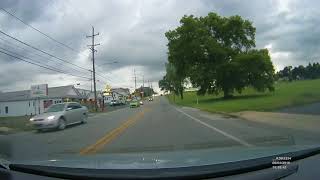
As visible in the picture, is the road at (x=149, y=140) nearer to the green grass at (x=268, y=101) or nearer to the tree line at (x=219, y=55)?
the green grass at (x=268, y=101)

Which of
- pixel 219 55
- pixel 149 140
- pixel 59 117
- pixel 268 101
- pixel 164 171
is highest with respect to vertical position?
pixel 219 55

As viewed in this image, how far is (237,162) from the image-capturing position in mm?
4641

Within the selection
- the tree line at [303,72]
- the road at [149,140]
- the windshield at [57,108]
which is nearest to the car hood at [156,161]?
the road at [149,140]

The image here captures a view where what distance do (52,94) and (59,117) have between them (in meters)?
79.4

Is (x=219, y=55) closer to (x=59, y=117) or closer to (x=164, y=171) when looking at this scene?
(x=59, y=117)

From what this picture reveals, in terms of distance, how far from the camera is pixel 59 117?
2706 centimetres

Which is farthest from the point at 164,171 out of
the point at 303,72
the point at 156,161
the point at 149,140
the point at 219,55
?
the point at 303,72

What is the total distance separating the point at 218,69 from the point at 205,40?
188 inches

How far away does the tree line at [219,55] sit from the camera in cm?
7296

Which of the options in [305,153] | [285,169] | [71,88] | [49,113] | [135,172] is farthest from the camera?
[71,88]

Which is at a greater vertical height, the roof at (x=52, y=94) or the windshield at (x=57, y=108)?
the roof at (x=52, y=94)

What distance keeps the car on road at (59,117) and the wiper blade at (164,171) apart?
22103 millimetres

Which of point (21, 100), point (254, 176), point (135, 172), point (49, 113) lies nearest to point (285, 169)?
point (254, 176)

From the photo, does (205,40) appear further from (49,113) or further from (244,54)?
(49,113)
